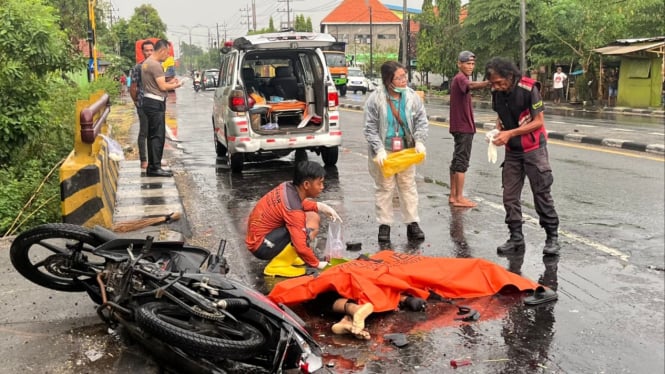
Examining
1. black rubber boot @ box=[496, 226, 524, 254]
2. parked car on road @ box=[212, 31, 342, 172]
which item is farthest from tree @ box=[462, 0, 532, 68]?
black rubber boot @ box=[496, 226, 524, 254]

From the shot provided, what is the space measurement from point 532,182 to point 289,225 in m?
2.28

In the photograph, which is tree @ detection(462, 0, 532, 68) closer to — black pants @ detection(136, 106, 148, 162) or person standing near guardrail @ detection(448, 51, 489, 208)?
black pants @ detection(136, 106, 148, 162)

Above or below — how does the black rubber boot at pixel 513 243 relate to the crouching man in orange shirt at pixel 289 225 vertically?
below

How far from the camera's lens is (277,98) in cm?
1118

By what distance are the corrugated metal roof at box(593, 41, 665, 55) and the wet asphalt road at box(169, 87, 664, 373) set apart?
15277 millimetres

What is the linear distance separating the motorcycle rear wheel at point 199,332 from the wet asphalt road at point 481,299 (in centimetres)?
42

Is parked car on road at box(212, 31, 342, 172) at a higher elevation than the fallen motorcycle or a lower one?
higher

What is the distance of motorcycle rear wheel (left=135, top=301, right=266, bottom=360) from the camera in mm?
3268

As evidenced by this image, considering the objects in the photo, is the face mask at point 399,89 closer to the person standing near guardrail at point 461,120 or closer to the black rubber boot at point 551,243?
the person standing near guardrail at point 461,120

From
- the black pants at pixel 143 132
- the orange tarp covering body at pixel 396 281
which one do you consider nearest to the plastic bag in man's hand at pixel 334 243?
the orange tarp covering body at pixel 396 281

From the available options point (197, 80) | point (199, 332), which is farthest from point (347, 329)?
point (197, 80)

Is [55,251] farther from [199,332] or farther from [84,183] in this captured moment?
[84,183]

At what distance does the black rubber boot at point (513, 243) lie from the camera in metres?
6.14

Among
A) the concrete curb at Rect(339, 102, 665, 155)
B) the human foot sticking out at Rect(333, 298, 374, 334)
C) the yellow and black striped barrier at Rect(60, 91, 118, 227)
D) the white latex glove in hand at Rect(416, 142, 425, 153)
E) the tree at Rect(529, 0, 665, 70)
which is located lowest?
the concrete curb at Rect(339, 102, 665, 155)
